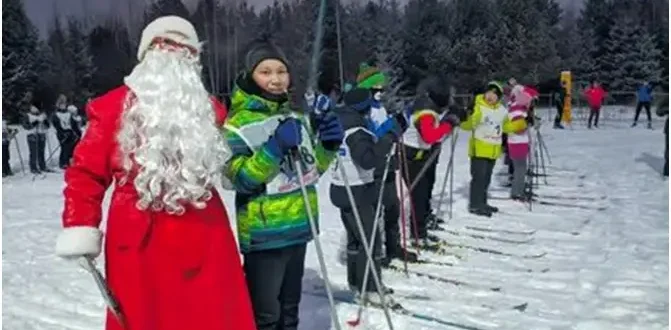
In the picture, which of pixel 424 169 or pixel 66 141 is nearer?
pixel 424 169

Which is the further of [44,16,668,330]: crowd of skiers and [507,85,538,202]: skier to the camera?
[507,85,538,202]: skier

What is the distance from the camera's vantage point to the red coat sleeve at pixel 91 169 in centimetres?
280

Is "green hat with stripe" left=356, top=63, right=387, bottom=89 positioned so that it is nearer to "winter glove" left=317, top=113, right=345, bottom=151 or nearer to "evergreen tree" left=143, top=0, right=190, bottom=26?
"winter glove" left=317, top=113, right=345, bottom=151

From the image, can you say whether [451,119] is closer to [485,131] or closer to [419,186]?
[419,186]

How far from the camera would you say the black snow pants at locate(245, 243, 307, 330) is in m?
3.45

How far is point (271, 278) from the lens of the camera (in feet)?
11.4

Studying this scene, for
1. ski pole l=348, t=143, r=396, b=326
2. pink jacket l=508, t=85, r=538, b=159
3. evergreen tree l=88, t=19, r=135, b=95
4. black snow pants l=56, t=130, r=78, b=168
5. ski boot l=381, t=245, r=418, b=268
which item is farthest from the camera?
evergreen tree l=88, t=19, r=135, b=95

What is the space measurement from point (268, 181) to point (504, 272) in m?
3.42

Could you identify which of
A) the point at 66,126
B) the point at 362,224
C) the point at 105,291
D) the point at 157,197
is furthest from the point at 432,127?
the point at 66,126

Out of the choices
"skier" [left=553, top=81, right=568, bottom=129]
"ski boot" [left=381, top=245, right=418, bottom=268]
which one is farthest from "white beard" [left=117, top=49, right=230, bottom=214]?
"skier" [left=553, top=81, right=568, bottom=129]

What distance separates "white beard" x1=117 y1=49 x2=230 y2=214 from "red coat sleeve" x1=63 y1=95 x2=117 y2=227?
2.0 inches

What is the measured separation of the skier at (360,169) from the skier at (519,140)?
4369mm

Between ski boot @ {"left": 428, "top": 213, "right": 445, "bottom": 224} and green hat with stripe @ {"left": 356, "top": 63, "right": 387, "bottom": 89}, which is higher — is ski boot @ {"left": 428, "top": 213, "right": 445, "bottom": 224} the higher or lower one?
the lower one

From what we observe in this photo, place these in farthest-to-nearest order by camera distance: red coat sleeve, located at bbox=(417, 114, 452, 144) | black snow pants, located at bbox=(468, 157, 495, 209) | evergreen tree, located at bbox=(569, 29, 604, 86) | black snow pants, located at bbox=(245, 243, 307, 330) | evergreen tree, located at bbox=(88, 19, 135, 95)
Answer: evergreen tree, located at bbox=(88, 19, 135, 95)
evergreen tree, located at bbox=(569, 29, 604, 86)
black snow pants, located at bbox=(468, 157, 495, 209)
red coat sleeve, located at bbox=(417, 114, 452, 144)
black snow pants, located at bbox=(245, 243, 307, 330)
